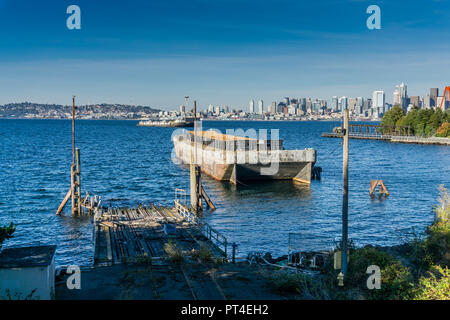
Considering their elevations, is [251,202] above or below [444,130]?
below

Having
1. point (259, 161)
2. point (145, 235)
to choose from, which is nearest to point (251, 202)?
point (259, 161)

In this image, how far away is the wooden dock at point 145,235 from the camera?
63.3 feet

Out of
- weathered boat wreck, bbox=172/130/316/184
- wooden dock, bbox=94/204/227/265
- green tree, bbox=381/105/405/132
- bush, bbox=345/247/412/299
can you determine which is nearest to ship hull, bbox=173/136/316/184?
weathered boat wreck, bbox=172/130/316/184

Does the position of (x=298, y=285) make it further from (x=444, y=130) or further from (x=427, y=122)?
(x=427, y=122)

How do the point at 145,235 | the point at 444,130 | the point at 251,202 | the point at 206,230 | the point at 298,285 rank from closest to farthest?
the point at 298,285, the point at 145,235, the point at 206,230, the point at 251,202, the point at 444,130

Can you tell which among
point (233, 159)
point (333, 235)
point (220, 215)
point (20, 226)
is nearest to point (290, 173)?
point (233, 159)

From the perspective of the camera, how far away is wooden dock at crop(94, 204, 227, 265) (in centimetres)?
1930

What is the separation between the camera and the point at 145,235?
22656 mm

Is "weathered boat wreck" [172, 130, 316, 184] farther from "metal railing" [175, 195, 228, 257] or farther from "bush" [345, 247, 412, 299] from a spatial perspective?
"bush" [345, 247, 412, 299]

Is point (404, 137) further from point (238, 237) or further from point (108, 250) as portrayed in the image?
point (108, 250)

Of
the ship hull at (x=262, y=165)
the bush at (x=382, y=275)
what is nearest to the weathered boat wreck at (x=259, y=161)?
the ship hull at (x=262, y=165)

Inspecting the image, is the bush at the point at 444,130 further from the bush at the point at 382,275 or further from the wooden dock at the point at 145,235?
the bush at the point at 382,275

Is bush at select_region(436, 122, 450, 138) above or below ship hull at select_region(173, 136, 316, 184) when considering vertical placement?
above
